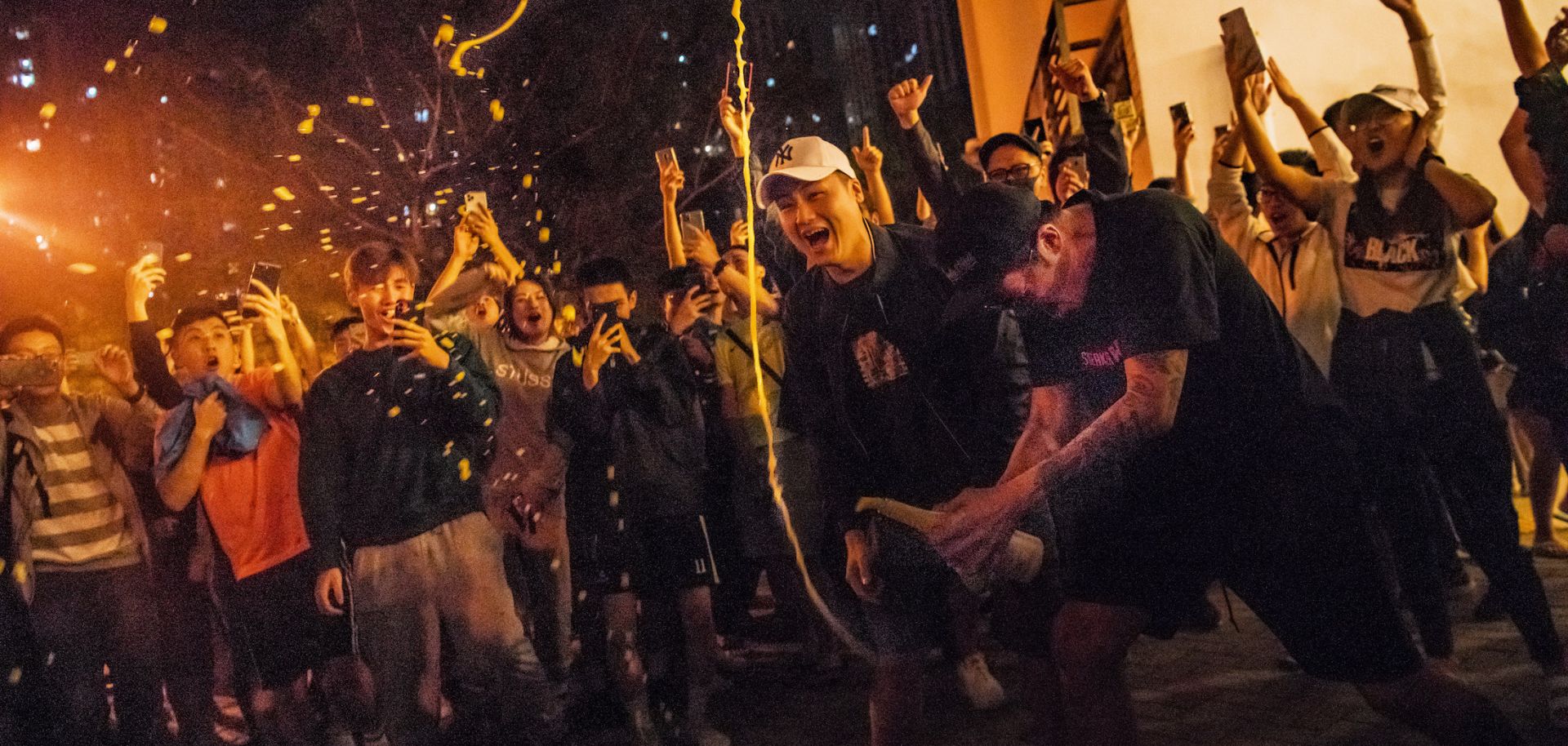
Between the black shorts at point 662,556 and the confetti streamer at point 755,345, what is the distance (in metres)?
0.32

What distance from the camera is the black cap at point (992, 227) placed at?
2908 mm

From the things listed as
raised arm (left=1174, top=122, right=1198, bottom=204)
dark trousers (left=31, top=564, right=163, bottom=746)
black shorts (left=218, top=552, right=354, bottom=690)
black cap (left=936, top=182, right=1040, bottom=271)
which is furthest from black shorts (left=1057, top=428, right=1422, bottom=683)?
dark trousers (left=31, top=564, right=163, bottom=746)

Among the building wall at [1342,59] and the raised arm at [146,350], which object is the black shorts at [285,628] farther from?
the building wall at [1342,59]

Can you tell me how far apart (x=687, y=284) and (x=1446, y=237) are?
7.72 ft

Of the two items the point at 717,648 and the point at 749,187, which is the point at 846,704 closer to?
the point at 717,648

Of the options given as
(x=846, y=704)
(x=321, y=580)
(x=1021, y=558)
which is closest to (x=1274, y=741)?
(x=1021, y=558)

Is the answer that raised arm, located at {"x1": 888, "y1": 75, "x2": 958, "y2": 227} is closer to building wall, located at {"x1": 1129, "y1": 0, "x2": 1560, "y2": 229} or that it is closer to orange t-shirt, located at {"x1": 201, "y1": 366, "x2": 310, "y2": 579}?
building wall, located at {"x1": 1129, "y1": 0, "x2": 1560, "y2": 229}

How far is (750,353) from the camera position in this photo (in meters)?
3.60

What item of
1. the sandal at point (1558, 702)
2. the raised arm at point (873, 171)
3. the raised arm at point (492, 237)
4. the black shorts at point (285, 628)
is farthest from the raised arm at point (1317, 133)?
the black shorts at point (285, 628)

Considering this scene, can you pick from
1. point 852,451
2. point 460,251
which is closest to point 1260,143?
point 852,451

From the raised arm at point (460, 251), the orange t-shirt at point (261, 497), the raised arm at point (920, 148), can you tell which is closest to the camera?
the raised arm at point (920, 148)

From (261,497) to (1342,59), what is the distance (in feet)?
12.6

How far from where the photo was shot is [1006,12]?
12.8ft

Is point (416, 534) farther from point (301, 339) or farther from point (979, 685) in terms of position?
point (979, 685)
